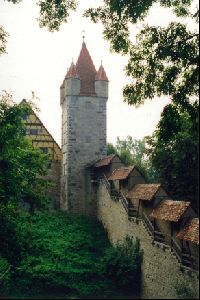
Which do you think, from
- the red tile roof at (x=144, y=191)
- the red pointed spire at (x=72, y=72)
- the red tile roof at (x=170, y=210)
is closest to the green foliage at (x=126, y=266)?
the red tile roof at (x=144, y=191)

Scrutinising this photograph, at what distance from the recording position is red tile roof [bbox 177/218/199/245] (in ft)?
49.0

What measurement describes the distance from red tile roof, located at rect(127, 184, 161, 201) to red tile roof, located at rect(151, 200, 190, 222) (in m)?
0.82

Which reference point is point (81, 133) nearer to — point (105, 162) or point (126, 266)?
point (105, 162)

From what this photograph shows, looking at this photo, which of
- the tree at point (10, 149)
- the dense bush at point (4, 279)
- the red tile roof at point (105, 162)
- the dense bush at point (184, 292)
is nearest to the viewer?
the tree at point (10, 149)

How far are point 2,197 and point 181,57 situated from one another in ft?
27.7

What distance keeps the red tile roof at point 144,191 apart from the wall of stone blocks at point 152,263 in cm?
146

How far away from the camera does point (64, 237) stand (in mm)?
26781

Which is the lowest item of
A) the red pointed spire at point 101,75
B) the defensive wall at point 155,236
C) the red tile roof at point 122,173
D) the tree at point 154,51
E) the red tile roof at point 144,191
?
the defensive wall at point 155,236

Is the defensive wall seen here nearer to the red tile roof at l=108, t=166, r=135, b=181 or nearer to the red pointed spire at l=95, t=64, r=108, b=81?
the red tile roof at l=108, t=166, r=135, b=181

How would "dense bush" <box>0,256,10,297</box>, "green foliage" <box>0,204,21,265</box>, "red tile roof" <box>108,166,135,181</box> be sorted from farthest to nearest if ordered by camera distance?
1. "red tile roof" <box>108,166,135,181</box>
2. "dense bush" <box>0,256,10,297</box>
3. "green foliage" <box>0,204,21,265</box>

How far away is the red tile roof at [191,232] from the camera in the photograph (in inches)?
588

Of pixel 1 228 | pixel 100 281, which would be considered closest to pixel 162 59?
pixel 1 228

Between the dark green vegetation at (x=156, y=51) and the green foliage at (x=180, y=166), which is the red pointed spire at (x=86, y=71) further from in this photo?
the dark green vegetation at (x=156, y=51)

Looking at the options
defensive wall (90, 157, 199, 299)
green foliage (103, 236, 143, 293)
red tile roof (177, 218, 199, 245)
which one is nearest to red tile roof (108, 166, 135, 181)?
defensive wall (90, 157, 199, 299)
